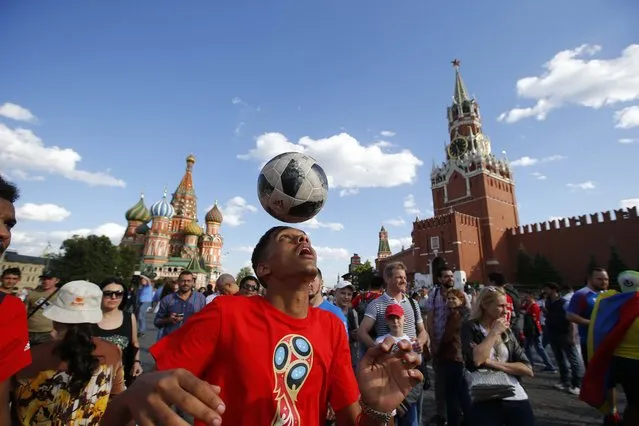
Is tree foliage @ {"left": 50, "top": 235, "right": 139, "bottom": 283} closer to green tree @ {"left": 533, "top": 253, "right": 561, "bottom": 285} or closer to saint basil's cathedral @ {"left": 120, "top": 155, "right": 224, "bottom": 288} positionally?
saint basil's cathedral @ {"left": 120, "top": 155, "right": 224, "bottom": 288}

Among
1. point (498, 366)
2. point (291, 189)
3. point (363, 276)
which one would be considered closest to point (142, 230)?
point (363, 276)

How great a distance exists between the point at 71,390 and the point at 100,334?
4.85 feet

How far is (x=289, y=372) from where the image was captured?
5.86 ft

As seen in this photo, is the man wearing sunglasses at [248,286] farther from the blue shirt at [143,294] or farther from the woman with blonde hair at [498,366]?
the blue shirt at [143,294]

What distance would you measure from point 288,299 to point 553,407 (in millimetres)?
6552

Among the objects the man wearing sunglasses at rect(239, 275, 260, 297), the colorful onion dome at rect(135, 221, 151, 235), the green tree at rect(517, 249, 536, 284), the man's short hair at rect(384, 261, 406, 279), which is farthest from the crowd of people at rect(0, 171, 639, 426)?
the colorful onion dome at rect(135, 221, 151, 235)

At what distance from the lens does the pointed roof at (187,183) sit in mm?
66750

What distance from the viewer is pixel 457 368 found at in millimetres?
4816

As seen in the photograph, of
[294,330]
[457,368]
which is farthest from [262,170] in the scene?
[457,368]

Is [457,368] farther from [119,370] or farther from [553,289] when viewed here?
[553,289]

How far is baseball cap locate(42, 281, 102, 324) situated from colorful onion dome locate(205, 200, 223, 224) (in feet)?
214

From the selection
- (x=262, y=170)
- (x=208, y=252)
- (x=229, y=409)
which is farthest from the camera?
(x=208, y=252)

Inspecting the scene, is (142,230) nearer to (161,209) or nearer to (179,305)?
(161,209)

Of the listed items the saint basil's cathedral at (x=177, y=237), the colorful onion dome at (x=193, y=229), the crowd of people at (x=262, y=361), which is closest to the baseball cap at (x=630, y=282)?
the crowd of people at (x=262, y=361)
